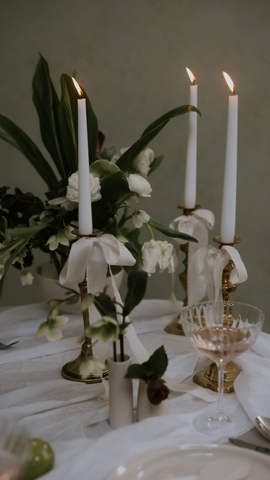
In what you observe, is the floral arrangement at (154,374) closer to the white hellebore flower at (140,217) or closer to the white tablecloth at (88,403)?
the white tablecloth at (88,403)

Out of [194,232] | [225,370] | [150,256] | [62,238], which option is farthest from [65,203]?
[225,370]

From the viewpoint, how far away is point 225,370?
2.38 feet

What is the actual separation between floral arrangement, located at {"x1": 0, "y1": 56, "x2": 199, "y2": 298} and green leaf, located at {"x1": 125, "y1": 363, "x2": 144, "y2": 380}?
25 centimetres

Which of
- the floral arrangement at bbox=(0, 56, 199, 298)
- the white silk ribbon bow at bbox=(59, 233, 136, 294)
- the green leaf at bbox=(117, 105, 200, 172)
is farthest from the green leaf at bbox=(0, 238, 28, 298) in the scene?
the green leaf at bbox=(117, 105, 200, 172)

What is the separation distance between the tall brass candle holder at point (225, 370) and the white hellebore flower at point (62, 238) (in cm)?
25

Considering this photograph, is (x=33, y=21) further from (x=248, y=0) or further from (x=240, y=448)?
(x=240, y=448)

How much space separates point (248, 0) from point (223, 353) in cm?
122

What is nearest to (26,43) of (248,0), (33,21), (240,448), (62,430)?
(33,21)

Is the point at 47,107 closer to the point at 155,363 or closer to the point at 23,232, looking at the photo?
the point at 23,232

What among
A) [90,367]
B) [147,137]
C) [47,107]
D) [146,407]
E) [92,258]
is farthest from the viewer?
[47,107]

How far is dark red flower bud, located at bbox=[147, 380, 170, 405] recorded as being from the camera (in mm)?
554

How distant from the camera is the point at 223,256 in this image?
0.75 m

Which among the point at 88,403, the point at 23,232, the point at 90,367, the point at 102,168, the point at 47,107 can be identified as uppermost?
the point at 47,107

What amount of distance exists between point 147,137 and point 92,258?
0.25 m
